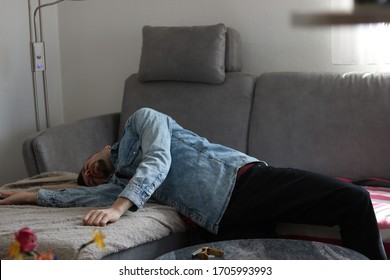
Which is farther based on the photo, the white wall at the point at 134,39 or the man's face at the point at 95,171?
the white wall at the point at 134,39

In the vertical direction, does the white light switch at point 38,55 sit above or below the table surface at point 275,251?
above

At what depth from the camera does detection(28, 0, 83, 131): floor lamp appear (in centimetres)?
300

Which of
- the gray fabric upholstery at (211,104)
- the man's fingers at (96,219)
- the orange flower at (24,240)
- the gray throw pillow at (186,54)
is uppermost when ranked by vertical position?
the gray throw pillow at (186,54)

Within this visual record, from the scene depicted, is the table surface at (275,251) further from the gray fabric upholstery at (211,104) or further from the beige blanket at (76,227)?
the gray fabric upholstery at (211,104)

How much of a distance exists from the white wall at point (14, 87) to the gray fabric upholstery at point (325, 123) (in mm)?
1274

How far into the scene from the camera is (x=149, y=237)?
5.64 ft

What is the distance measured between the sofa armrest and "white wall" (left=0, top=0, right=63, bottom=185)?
56 cm

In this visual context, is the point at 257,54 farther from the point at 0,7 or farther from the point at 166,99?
the point at 0,7

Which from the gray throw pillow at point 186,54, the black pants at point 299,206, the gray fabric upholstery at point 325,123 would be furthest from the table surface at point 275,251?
the gray throw pillow at point 186,54

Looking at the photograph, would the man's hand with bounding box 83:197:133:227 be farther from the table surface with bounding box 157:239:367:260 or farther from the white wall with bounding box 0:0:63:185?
the white wall with bounding box 0:0:63:185

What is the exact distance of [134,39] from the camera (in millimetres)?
3145

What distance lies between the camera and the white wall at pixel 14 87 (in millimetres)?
2971

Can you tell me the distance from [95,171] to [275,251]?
0.87 m

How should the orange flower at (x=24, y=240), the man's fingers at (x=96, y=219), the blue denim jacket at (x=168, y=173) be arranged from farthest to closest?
the blue denim jacket at (x=168, y=173) < the man's fingers at (x=96, y=219) < the orange flower at (x=24, y=240)
